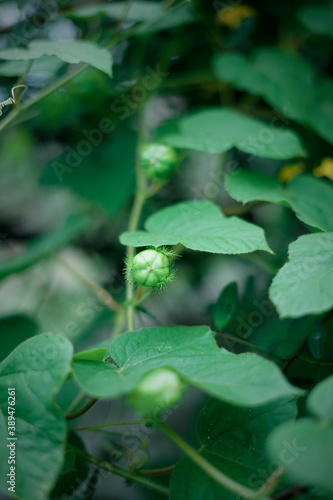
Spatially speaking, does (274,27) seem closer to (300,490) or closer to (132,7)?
(132,7)

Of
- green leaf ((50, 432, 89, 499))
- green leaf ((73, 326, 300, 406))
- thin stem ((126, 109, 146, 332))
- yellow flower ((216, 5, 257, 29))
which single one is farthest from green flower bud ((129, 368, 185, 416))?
yellow flower ((216, 5, 257, 29))

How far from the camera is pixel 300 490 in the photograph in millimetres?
567

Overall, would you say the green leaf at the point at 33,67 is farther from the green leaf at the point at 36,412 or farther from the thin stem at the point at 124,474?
the thin stem at the point at 124,474

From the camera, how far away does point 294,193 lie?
1134 mm

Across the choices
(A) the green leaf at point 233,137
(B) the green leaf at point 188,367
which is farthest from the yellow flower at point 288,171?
(B) the green leaf at point 188,367

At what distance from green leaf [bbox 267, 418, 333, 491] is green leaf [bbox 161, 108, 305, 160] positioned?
79 centimetres

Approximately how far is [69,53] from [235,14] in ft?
3.64

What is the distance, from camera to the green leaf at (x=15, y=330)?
1.30 meters

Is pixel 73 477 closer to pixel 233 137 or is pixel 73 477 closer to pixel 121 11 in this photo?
pixel 233 137

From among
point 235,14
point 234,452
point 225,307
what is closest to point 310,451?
point 234,452

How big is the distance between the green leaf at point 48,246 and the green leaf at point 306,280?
995 millimetres

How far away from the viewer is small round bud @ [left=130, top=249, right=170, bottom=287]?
0.84 m

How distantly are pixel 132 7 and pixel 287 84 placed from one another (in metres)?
0.61

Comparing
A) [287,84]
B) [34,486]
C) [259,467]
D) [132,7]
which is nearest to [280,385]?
[259,467]
